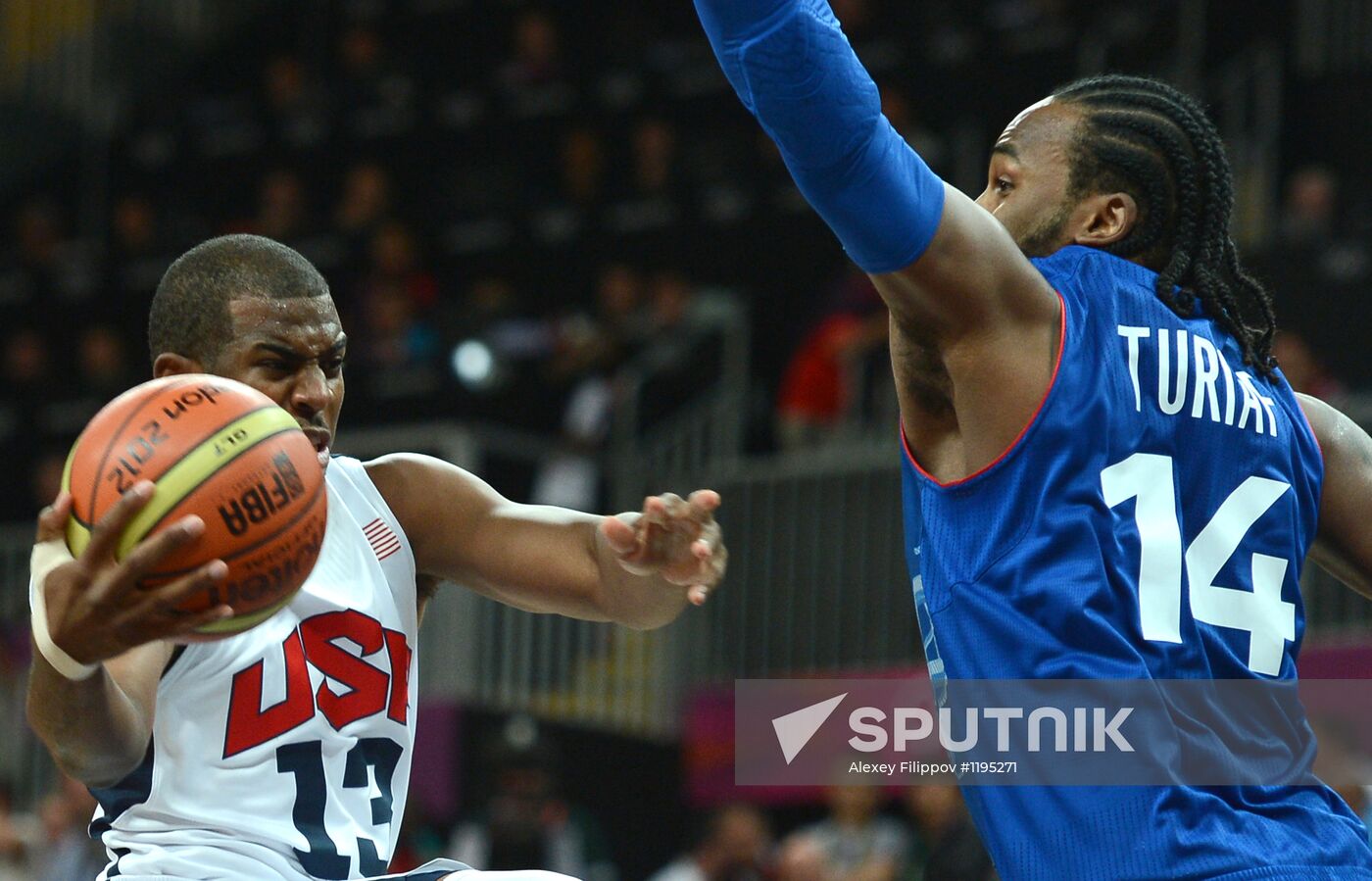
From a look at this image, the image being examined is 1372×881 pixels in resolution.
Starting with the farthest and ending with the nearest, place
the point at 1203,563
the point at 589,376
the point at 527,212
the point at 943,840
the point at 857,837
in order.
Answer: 1. the point at 527,212
2. the point at 589,376
3. the point at 857,837
4. the point at 943,840
5. the point at 1203,563

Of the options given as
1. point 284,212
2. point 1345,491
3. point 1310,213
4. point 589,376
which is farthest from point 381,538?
point 284,212

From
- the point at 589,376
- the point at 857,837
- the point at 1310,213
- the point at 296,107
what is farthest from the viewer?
the point at 296,107

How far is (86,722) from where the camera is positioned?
132 inches

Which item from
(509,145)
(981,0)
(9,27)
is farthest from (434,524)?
(9,27)

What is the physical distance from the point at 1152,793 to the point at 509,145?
1217 cm

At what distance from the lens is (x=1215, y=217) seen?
3.43 meters

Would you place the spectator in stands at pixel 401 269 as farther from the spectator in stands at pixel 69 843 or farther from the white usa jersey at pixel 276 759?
the white usa jersey at pixel 276 759

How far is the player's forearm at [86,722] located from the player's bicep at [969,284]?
5.01 feet

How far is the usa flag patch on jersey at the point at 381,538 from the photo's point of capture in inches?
161

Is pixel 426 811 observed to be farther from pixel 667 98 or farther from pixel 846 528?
pixel 667 98

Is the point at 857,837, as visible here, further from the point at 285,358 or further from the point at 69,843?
the point at 285,358

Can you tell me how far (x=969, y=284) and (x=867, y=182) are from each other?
0.75 ft

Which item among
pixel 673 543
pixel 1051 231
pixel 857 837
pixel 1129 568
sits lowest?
pixel 1129 568

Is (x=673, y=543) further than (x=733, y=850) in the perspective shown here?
No
